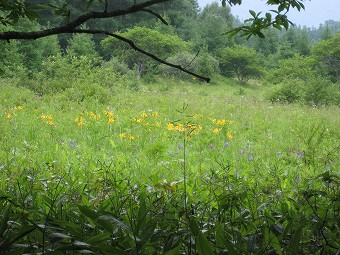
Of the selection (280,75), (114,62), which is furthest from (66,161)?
(280,75)

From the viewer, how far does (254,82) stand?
32.1 metres

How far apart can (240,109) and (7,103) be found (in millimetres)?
5864

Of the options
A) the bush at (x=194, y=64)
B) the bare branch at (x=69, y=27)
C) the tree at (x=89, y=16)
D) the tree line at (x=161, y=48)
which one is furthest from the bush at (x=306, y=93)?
the bare branch at (x=69, y=27)

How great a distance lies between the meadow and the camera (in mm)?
892

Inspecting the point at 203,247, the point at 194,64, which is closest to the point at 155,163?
the point at 203,247

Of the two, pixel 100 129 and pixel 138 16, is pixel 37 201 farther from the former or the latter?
pixel 138 16

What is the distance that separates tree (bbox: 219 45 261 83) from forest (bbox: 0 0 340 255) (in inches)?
292

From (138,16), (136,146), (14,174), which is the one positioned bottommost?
(136,146)

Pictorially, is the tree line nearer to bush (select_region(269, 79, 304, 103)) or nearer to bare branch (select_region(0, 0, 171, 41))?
bush (select_region(269, 79, 304, 103))

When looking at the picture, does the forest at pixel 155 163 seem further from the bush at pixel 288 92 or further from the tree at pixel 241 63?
the tree at pixel 241 63

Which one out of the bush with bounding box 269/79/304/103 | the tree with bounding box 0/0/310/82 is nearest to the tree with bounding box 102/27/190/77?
the bush with bounding box 269/79/304/103

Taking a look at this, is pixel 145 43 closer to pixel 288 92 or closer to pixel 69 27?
pixel 288 92

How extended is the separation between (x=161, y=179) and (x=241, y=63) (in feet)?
97.4

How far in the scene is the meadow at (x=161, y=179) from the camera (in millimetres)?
892
